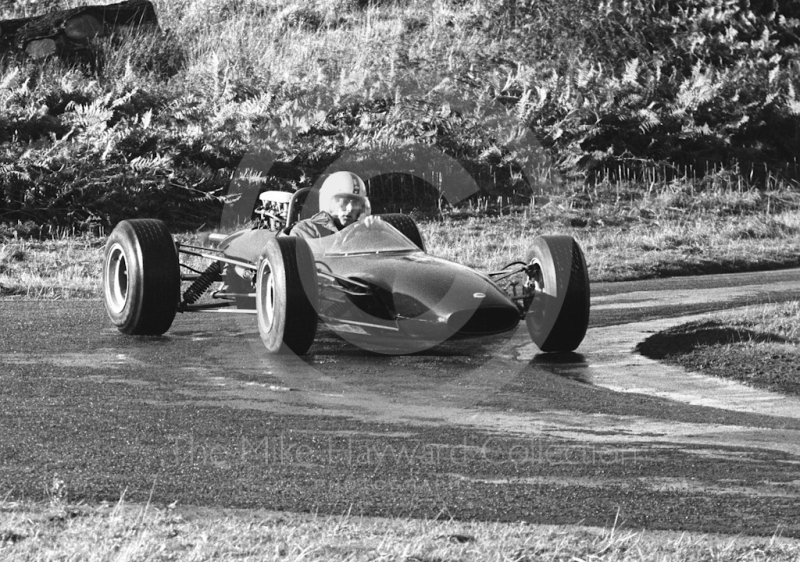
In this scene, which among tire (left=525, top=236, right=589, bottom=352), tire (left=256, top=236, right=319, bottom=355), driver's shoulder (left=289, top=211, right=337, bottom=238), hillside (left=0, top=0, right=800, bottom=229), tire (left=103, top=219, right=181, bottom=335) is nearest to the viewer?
tire (left=256, top=236, right=319, bottom=355)

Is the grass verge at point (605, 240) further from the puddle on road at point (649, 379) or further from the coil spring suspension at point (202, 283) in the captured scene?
the puddle on road at point (649, 379)

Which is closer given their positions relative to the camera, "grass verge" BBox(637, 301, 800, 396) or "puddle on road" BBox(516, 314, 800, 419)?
"puddle on road" BBox(516, 314, 800, 419)

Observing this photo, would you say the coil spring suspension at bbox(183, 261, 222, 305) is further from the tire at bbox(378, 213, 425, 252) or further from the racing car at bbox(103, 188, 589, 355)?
the tire at bbox(378, 213, 425, 252)

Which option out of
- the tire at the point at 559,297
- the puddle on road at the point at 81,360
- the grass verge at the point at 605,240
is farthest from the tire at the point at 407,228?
the puddle on road at the point at 81,360

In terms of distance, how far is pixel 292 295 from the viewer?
8.00m

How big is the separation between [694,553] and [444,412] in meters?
2.67

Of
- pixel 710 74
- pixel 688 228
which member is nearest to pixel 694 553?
pixel 688 228

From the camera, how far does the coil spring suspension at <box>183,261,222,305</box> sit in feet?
33.7

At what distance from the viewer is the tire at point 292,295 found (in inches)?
316

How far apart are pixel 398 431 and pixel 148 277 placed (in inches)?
135

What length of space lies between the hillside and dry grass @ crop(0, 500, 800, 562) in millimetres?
11785

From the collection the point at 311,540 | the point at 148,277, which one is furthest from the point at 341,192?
the point at 311,540

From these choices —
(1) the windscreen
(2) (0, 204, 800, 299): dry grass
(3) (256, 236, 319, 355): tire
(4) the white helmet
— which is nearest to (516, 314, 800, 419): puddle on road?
(1) the windscreen

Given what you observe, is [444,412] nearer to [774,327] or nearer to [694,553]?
[694,553]
